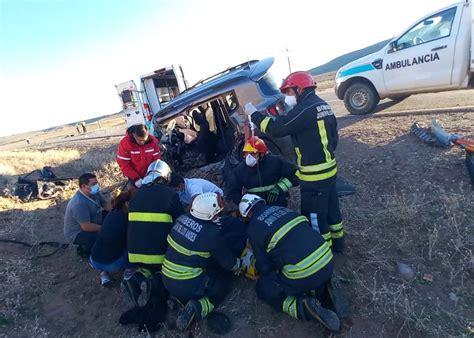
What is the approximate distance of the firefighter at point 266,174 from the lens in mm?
3655

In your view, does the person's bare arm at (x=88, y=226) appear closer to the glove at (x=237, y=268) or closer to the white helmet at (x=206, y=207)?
the white helmet at (x=206, y=207)

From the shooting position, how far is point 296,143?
10.5 ft

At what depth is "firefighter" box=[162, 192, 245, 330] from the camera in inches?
109

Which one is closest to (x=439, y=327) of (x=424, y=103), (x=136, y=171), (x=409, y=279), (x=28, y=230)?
(x=409, y=279)

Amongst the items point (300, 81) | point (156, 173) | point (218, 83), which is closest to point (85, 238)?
point (156, 173)

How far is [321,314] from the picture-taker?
2389 mm

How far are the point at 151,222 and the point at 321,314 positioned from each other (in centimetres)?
181

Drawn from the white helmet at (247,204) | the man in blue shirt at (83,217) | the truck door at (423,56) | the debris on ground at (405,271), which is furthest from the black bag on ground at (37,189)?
the truck door at (423,56)

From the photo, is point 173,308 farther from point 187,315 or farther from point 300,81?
point 300,81

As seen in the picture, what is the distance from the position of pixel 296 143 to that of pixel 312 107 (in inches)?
16.2

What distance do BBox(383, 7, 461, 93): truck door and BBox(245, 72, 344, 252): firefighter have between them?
4.53 metres

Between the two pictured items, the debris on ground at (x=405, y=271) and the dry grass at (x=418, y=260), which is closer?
the dry grass at (x=418, y=260)

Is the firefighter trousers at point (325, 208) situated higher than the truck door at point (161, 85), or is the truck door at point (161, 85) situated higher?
the truck door at point (161, 85)

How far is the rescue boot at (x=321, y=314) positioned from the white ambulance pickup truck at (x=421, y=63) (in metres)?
5.91
